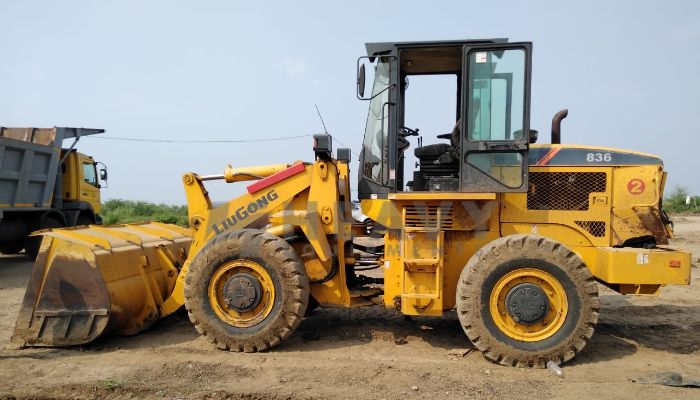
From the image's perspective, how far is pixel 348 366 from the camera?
4.48 metres

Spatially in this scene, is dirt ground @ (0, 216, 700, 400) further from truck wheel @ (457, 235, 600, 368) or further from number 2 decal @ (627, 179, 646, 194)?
number 2 decal @ (627, 179, 646, 194)

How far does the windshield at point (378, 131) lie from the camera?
5.23 metres

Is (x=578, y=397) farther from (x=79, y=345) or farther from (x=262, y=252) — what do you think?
(x=79, y=345)

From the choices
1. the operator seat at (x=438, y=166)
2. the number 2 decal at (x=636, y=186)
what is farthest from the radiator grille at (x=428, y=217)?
the number 2 decal at (x=636, y=186)

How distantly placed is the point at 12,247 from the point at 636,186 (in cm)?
1348

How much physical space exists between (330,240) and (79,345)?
2.73 m

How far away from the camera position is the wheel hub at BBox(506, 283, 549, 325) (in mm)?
4543

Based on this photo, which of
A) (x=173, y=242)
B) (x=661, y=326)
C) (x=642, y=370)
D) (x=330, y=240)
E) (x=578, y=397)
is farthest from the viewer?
(x=173, y=242)

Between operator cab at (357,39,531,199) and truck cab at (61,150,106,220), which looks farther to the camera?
truck cab at (61,150,106,220)

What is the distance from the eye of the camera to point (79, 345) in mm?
4961

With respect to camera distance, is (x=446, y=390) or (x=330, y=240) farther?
(x=330, y=240)

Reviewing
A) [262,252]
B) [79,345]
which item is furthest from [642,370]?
[79,345]

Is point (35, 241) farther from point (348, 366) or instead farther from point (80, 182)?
point (348, 366)

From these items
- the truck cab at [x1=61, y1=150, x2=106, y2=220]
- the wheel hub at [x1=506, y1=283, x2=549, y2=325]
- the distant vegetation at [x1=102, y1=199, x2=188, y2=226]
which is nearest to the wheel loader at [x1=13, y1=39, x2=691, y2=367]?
the wheel hub at [x1=506, y1=283, x2=549, y2=325]
